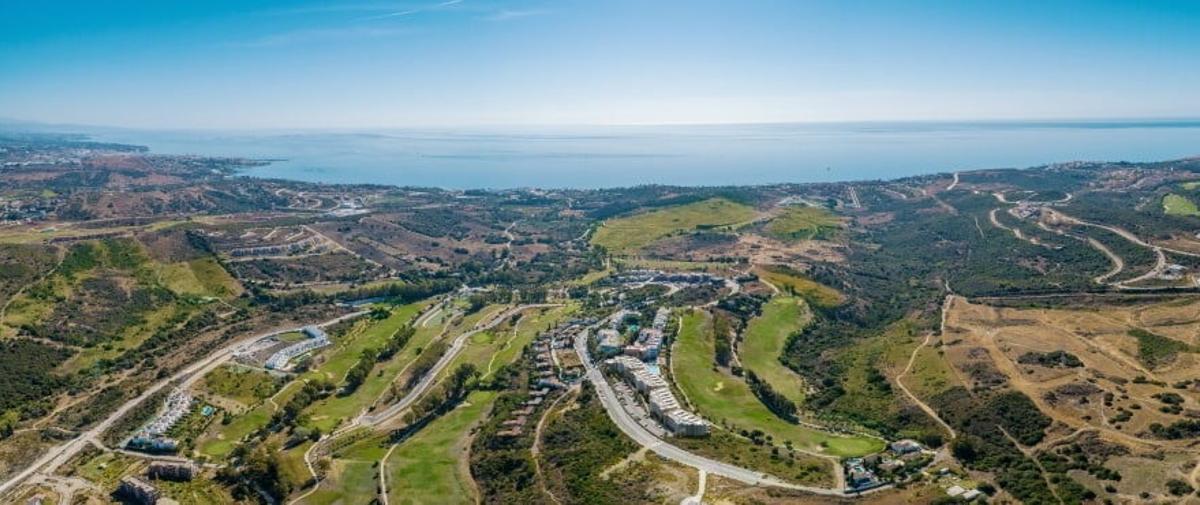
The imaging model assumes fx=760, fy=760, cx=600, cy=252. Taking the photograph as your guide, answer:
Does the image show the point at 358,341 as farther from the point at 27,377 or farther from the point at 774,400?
the point at 774,400

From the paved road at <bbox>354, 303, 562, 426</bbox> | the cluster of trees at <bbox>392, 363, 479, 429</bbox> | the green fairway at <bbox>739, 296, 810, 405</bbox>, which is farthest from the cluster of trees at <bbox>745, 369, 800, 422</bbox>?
the paved road at <bbox>354, 303, 562, 426</bbox>

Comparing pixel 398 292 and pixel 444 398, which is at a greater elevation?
pixel 398 292

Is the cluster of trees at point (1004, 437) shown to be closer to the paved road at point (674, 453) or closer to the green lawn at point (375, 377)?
the paved road at point (674, 453)

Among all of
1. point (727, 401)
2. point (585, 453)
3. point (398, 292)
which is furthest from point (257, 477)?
point (398, 292)

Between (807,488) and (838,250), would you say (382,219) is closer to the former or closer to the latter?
(838,250)

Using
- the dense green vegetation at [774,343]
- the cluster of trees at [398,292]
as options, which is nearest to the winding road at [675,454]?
the dense green vegetation at [774,343]

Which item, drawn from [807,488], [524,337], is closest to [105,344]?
[524,337]
